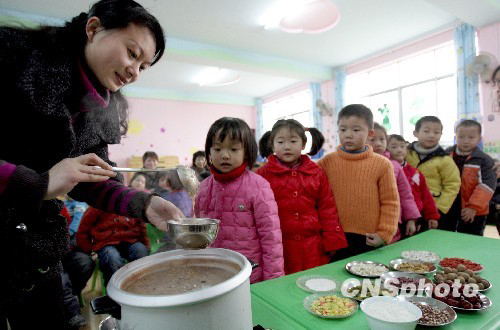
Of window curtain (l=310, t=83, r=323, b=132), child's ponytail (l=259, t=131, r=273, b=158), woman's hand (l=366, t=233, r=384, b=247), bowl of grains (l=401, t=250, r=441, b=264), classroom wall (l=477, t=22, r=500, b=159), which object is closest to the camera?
bowl of grains (l=401, t=250, r=441, b=264)

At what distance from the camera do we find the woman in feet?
2.05

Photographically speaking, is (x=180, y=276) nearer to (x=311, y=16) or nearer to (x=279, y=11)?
(x=311, y=16)

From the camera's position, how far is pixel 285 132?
1709mm

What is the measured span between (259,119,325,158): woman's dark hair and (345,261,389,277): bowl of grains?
0.78m

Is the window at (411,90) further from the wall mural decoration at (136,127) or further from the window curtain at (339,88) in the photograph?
the wall mural decoration at (136,127)

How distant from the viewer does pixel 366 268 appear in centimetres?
114

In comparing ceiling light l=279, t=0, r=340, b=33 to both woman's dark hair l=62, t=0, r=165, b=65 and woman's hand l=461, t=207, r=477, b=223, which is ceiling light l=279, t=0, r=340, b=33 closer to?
woman's hand l=461, t=207, r=477, b=223

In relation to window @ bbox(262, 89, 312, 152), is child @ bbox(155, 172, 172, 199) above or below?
below

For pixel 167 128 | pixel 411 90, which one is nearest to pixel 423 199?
pixel 411 90

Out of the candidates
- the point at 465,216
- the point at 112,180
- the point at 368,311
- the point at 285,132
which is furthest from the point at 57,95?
the point at 465,216

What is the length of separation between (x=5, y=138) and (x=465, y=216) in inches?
125

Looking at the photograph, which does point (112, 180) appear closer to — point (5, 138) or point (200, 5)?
point (5, 138)

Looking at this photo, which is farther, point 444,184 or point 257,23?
point 257,23

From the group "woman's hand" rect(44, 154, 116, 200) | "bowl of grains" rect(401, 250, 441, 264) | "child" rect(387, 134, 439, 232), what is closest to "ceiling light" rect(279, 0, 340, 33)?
"child" rect(387, 134, 439, 232)
